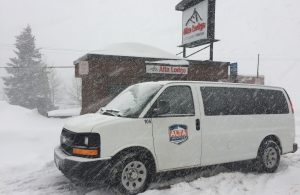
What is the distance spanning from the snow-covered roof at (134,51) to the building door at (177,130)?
11.3 m

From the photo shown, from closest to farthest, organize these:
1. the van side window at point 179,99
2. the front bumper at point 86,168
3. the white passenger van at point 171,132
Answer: the front bumper at point 86,168, the white passenger van at point 171,132, the van side window at point 179,99

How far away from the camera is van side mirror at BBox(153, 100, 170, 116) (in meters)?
6.29

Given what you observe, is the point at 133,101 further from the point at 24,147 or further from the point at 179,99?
the point at 24,147

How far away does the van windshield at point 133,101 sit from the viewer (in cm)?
642

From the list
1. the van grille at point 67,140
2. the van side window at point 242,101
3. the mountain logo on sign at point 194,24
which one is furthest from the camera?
the mountain logo on sign at point 194,24

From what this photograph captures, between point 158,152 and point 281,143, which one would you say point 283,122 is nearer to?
point 281,143

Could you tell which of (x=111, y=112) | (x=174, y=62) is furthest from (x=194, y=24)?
(x=111, y=112)

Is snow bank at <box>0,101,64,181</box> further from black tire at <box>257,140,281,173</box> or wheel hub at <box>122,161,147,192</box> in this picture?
black tire at <box>257,140,281,173</box>

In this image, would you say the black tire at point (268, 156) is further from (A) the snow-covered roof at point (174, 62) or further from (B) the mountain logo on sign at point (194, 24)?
(B) the mountain logo on sign at point (194, 24)

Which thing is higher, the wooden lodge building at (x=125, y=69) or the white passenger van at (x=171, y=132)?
the wooden lodge building at (x=125, y=69)

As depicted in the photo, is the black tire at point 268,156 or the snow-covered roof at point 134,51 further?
the snow-covered roof at point 134,51

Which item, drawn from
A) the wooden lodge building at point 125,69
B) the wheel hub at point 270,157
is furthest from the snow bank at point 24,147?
the wheel hub at point 270,157

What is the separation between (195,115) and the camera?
6.90 meters

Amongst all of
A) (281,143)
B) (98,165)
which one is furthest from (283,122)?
(98,165)
